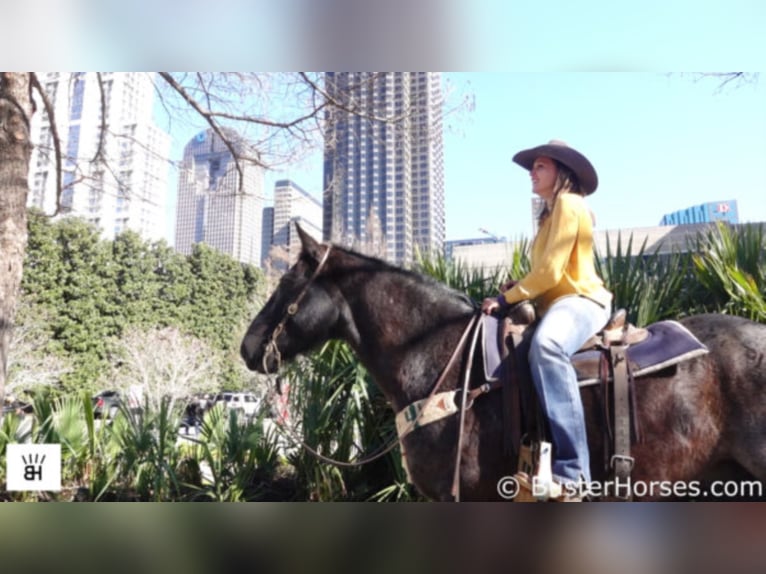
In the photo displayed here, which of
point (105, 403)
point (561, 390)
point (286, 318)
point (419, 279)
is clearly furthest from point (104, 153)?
point (561, 390)

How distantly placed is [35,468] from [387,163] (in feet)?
10.2

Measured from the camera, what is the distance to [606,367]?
2.50 m

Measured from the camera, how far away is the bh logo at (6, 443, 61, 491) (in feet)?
10.8

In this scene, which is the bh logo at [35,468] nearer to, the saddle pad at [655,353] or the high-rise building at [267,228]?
the high-rise building at [267,228]

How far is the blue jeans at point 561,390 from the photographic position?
244cm

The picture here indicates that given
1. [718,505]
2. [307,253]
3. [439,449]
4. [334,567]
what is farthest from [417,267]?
[718,505]

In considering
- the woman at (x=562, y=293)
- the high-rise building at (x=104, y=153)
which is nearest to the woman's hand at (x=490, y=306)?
A: the woman at (x=562, y=293)

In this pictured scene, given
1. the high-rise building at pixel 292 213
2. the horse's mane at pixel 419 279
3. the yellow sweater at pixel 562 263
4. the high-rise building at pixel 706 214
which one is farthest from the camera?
the high-rise building at pixel 292 213

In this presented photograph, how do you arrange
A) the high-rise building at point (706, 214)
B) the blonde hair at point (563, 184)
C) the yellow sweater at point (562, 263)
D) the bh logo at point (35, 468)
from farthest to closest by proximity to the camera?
the bh logo at point (35, 468) → the high-rise building at point (706, 214) → the blonde hair at point (563, 184) → the yellow sweater at point (562, 263)

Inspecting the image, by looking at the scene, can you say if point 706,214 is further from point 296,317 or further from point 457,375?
point 296,317

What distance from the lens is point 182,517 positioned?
3.22 meters

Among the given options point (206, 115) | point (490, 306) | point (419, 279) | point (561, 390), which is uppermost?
point (206, 115)

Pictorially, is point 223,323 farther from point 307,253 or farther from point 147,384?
point 307,253

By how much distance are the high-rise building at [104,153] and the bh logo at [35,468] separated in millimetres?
1490
